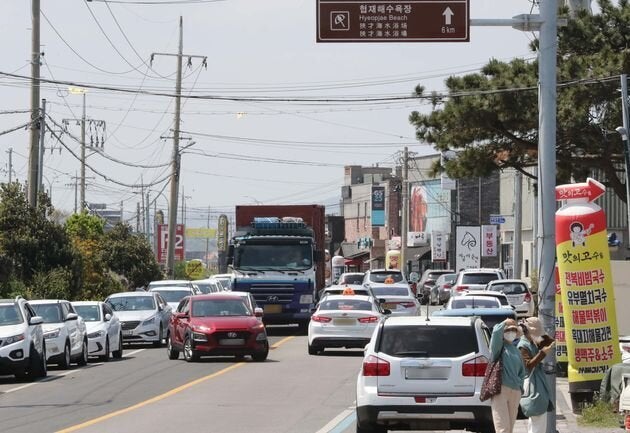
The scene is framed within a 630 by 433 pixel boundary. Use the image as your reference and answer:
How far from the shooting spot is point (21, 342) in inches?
1057

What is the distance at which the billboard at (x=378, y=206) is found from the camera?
124 metres

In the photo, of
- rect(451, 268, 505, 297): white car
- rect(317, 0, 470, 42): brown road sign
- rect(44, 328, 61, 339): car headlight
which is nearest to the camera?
rect(317, 0, 470, 42): brown road sign

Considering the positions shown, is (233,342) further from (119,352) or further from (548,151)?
(548,151)

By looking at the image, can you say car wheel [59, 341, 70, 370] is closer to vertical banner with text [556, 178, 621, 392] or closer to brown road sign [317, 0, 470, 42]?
vertical banner with text [556, 178, 621, 392]

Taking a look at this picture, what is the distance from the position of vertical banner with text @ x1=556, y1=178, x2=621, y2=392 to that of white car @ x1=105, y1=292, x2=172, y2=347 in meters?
20.4

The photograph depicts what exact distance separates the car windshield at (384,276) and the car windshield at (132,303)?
18908 mm

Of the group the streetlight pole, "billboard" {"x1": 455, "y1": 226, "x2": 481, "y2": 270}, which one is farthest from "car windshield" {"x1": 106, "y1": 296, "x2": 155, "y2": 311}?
"billboard" {"x1": 455, "y1": 226, "x2": 481, "y2": 270}

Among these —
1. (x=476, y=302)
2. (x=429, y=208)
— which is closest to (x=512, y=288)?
(x=476, y=302)

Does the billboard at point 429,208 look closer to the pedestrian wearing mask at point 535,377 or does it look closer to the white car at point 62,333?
the white car at point 62,333

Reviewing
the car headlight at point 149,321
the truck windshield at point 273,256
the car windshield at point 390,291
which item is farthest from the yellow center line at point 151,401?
the car windshield at point 390,291

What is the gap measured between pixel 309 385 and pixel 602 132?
1720cm

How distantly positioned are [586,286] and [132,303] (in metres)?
22.1

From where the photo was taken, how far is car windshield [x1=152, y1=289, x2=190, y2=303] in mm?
46719

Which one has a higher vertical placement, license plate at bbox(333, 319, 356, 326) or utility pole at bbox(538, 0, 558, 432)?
utility pole at bbox(538, 0, 558, 432)
